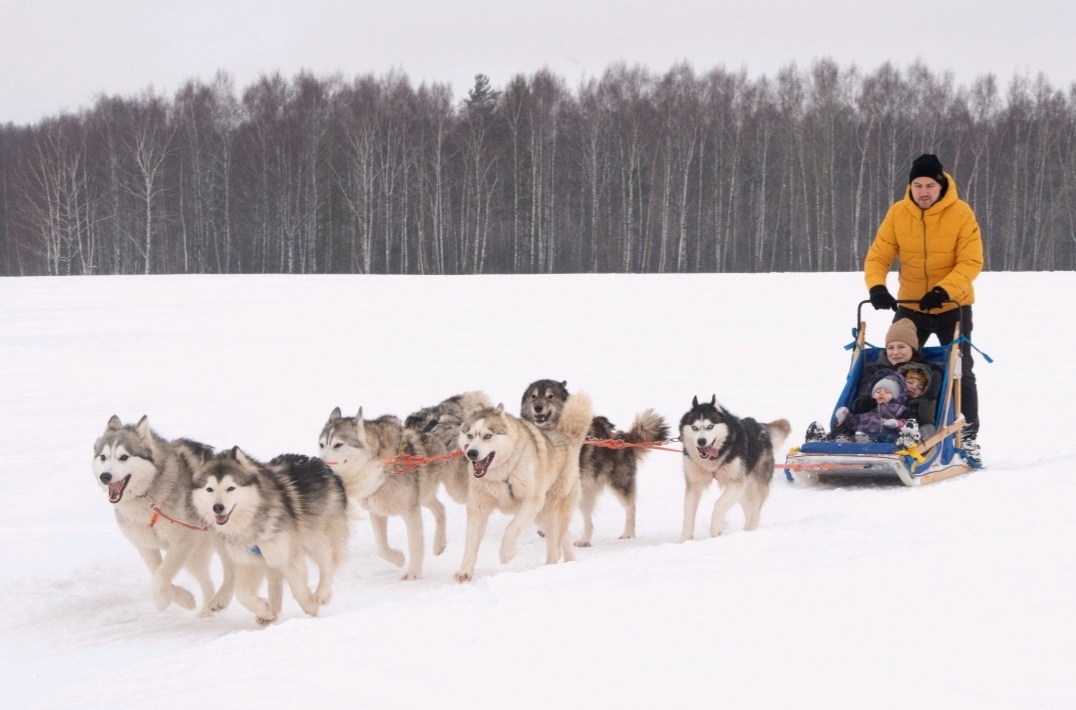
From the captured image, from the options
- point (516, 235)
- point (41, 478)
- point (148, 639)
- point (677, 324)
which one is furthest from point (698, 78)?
point (148, 639)

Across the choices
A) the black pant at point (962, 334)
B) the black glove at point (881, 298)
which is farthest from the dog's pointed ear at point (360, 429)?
the black pant at point (962, 334)

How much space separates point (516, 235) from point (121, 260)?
13247 mm

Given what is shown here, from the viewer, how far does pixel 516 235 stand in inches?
1120

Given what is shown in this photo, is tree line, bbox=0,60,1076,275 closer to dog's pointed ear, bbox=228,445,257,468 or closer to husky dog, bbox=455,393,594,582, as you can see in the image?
husky dog, bbox=455,393,594,582

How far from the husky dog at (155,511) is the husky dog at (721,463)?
2494 millimetres

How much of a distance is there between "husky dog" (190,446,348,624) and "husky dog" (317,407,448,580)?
38 cm

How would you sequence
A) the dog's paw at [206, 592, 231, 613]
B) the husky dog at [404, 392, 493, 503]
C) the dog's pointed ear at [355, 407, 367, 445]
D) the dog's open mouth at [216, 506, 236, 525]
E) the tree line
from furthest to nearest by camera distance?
the tree line → the husky dog at [404, 392, 493, 503] → the dog's pointed ear at [355, 407, 367, 445] → the dog's paw at [206, 592, 231, 613] → the dog's open mouth at [216, 506, 236, 525]

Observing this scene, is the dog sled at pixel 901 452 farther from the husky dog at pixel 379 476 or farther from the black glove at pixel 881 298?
the husky dog at pixel 379 476

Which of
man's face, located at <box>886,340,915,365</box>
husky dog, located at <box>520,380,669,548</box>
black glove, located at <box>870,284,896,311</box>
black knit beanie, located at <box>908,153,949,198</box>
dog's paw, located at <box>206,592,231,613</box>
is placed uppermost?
black knit beanie, located at <box>908,153,949,198</box>

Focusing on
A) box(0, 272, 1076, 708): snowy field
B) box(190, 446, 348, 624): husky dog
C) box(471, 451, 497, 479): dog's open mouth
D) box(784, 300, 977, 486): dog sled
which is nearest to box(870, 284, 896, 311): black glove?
box(784, 300, 977, 486): dog sled

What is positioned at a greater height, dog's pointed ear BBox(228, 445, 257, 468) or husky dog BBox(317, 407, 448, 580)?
dog's pointed ear BBox(228, 445, 257, 468)

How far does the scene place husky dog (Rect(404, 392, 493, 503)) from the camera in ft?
18.0

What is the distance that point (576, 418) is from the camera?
5.38m

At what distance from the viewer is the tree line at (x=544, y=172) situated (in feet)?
96.4
